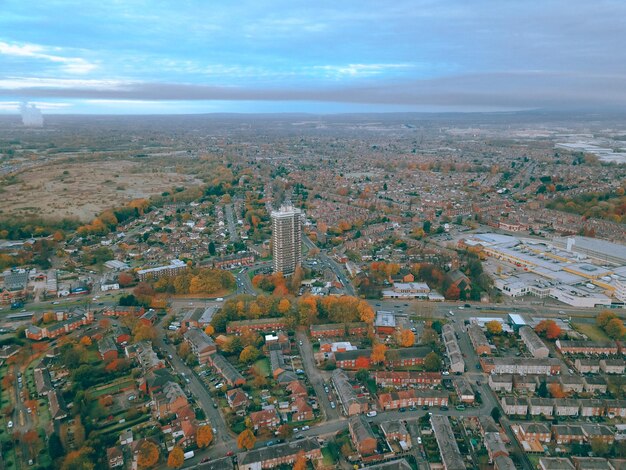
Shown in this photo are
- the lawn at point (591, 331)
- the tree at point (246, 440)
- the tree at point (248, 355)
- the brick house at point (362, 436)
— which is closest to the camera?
the brick house at point (362, 436)

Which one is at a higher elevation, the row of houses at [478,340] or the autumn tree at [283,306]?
the autumn tree at [283,306]

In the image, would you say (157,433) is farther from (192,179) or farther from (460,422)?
(192,179)

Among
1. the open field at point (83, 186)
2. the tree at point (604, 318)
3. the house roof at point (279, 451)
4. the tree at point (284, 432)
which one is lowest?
the tree at point (284, 432)

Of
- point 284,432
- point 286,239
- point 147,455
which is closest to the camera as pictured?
point 147,455

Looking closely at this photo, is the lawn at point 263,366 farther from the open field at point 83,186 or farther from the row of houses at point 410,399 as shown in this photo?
the open field at point 83,186

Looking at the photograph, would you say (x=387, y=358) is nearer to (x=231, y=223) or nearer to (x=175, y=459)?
(x=175, y=459)

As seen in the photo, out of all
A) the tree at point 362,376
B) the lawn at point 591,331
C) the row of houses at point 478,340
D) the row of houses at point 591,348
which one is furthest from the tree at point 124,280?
the lawn at point 591,331

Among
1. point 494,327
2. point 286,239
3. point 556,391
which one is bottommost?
Answer: point 556,391

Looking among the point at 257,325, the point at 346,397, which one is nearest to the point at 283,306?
the point at 257,325
